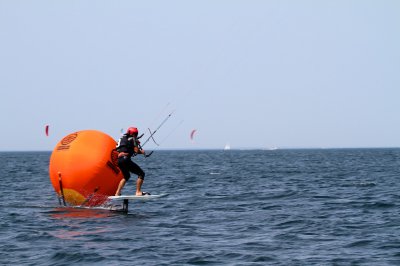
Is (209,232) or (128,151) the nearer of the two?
(209,232)

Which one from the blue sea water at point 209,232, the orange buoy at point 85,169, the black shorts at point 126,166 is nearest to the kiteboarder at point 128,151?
the black shorts at point 126,166

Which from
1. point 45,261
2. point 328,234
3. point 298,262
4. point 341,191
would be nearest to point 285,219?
point 328,234

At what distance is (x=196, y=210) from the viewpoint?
17.6m

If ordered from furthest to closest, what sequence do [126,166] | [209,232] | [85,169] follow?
[126,166] → [85,169] → [209,232]

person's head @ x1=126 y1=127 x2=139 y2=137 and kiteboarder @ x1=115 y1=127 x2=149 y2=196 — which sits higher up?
person's head @ x1=126 y1=127 x2=139 y2=137

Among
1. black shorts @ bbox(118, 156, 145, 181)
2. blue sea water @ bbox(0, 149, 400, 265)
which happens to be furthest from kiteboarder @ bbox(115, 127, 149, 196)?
blue sea water @ bbox(0, 149, 400, 265)

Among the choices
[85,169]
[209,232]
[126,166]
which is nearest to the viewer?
[209,232]

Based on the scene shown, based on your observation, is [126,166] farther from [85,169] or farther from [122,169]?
[85,169]

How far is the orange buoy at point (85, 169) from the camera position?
644 inches

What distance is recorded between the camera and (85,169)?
16.3 metres

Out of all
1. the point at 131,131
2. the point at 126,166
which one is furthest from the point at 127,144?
the point at 126,166

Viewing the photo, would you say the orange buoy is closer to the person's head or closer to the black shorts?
the black shorts

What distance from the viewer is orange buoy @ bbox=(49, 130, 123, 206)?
1636 centimetres

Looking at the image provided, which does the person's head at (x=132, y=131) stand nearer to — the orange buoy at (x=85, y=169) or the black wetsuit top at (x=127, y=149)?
the black wetsuit top at (x=127, y=149)
